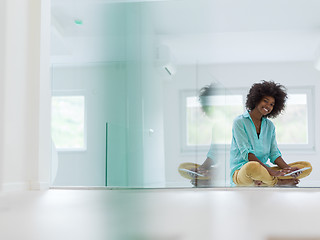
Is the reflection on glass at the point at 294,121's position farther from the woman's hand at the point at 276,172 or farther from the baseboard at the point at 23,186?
the baseboard at the point at 23,186

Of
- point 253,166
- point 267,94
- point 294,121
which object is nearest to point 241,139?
point 253,166

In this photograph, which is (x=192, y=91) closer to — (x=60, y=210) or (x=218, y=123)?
(x=218, y=123)

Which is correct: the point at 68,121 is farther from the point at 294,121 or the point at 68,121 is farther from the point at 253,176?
the point at 253,176

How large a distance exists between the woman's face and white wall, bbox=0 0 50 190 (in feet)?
2.45

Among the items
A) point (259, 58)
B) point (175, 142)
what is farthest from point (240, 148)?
point (259, 58)

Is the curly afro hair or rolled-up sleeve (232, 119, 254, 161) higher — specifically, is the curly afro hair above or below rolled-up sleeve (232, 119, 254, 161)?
above

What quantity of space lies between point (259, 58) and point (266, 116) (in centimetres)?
155

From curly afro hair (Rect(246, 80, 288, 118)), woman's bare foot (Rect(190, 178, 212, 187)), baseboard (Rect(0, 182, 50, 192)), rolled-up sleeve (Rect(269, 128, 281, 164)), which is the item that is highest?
curly afro hair (Rect(246, 80, 288, 118))

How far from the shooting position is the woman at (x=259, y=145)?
0.98m

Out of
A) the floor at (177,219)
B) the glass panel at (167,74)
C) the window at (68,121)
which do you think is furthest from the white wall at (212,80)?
the window at (68,121)

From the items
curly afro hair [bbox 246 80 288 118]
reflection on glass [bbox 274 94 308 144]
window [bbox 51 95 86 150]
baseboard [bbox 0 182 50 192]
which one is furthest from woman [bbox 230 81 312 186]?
window [bbox 51 95 86 150]

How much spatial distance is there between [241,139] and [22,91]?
0.67 m

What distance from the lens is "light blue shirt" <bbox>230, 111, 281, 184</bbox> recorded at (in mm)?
1178

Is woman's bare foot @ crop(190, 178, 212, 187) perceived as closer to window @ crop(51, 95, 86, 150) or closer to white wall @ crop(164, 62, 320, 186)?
white wall @ crop(164, 62, 320, 186)
